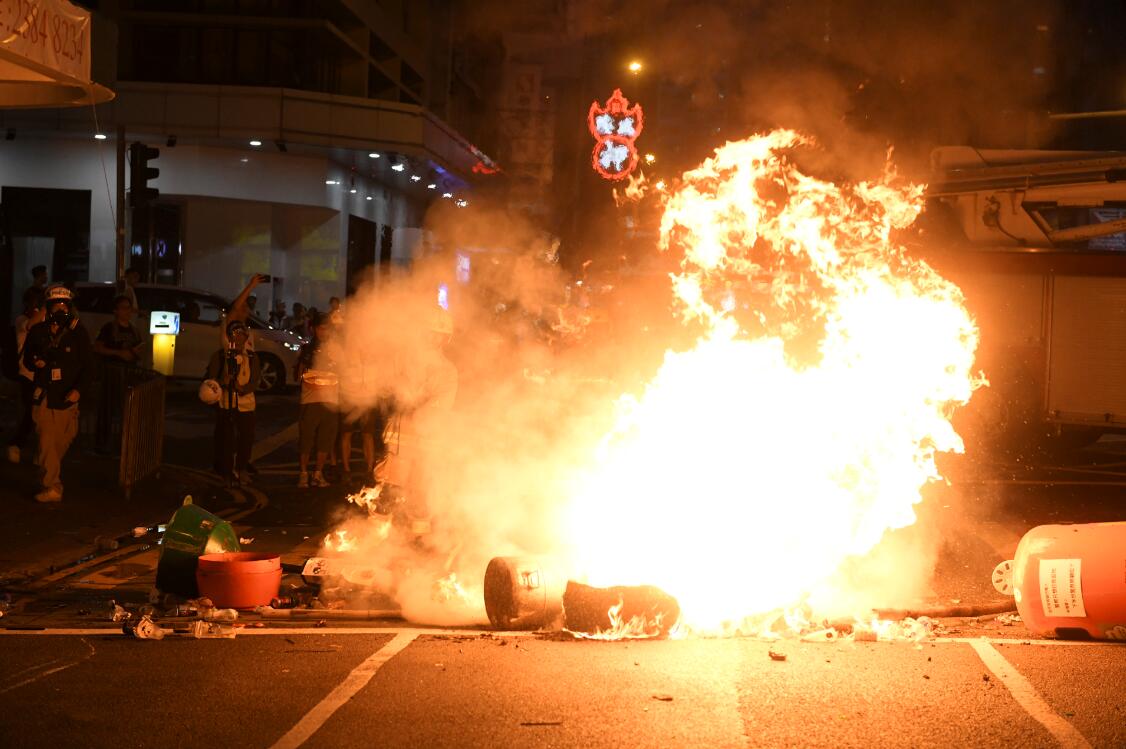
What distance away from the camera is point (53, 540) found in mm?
9617

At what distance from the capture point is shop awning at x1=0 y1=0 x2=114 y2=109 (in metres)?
8.80

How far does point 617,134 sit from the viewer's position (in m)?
32.5

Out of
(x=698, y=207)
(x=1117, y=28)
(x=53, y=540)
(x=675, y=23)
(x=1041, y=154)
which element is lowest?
(x=53, y=540)

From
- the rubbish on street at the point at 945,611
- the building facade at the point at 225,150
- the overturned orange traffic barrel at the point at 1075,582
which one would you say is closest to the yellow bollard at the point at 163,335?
the building facade at the point at 225,150

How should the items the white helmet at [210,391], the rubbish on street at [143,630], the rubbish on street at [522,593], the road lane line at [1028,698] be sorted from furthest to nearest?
the white helmet at [210,391]
the rubbish on street at [522,593]
the rubbish on street at [143,630]
the road lane line at [1028,698]

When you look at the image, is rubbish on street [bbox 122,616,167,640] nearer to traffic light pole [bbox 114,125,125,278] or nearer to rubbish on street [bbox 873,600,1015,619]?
rubbish on street [bbox 873,600,1015,619]

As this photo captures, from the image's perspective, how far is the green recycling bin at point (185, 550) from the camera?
7484mm

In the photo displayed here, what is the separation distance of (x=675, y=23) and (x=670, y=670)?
1985cm

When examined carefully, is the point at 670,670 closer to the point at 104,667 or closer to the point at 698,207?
the point at 104,667

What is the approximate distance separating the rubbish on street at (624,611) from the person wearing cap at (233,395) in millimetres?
6570

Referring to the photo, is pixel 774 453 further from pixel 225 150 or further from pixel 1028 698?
pixel 225 150

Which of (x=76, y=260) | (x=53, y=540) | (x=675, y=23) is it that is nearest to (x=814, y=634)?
(x=53, y=540)

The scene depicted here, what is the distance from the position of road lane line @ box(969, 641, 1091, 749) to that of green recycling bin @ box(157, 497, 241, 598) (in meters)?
4.66

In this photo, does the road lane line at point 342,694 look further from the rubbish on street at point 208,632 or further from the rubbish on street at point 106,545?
the rubbish on street at point 106,545
